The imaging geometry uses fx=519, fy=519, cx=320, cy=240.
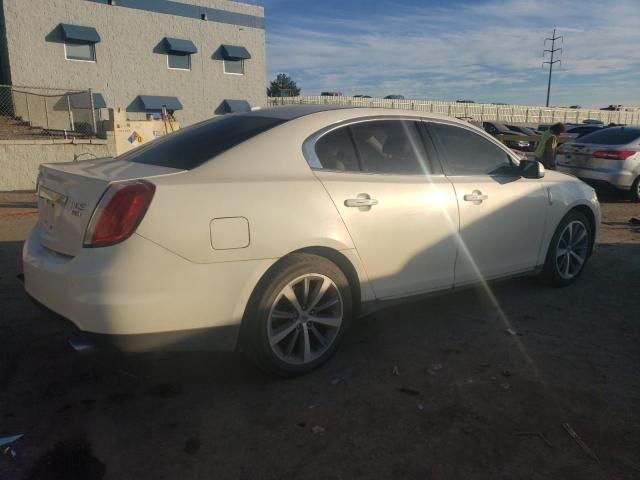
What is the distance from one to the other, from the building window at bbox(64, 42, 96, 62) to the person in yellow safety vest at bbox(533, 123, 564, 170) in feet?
57.7

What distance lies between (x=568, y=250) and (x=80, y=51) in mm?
20626

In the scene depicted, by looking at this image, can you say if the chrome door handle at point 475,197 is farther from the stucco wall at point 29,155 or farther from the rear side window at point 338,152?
the stucco wall at point 29,155

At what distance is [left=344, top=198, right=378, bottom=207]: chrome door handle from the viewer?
330cm

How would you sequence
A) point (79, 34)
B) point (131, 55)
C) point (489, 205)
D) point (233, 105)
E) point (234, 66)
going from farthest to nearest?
point (234, 66)
point (233, 105)
point (131, 55)
point (79, 34)
point (489, 205)

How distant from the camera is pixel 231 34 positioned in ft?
80.2

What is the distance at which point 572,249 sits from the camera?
509 cm

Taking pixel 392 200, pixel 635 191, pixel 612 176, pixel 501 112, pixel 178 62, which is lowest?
pixel 635 191

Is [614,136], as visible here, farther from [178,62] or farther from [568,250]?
[178,62]

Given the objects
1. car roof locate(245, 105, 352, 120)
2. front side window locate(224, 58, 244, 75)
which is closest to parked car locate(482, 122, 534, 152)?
front side window locate(224, 58, 244, 75)

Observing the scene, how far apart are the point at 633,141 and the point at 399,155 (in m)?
8.47

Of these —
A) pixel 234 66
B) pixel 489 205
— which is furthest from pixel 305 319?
pixel 234 66

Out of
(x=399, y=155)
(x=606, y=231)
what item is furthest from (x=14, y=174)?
(x=606, y=231)

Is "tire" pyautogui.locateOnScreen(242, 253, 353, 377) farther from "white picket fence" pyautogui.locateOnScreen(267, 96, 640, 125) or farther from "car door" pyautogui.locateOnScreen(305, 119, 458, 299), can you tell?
"white picket fence" pyautogui.locateOnScreen(267, 96, 640, 125)

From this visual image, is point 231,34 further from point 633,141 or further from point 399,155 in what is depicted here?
point 399,155
